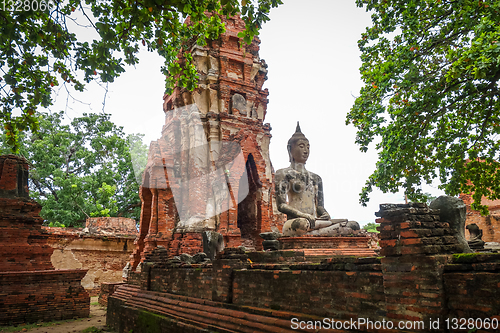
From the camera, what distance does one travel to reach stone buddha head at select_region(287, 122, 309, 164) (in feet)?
34.6

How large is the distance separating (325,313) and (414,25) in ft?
20.9

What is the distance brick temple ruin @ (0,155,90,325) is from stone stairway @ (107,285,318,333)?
2.69 metres

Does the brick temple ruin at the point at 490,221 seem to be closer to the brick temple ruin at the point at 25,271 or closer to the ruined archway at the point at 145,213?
the ruined archway at the point at 145,213

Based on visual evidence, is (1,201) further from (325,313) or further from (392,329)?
(392,329)

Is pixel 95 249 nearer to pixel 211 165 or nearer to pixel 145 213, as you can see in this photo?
pixel 145 213

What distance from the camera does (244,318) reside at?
4.71m

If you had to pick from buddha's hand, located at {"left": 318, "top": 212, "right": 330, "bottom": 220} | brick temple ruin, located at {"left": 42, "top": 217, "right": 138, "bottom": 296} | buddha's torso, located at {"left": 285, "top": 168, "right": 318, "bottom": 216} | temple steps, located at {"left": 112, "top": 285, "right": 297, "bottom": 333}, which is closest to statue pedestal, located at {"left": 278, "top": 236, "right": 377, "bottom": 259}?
buddha's hand, located at {"left": 318, "top": 212, "right": 330, "bottom": 220}

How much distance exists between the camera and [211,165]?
1230cm

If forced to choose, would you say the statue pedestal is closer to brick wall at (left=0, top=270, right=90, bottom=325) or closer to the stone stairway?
the stone stairway

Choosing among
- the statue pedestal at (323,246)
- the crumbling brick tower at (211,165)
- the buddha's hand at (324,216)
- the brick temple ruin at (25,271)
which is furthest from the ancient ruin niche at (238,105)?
the brick temple ruin at (25,271)

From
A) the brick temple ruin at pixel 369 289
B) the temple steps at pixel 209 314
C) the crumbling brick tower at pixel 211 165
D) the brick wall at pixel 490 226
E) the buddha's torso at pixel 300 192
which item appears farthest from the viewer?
the brick wall at pixel 490 226

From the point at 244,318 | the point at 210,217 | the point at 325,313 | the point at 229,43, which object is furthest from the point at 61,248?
the point at 325,313

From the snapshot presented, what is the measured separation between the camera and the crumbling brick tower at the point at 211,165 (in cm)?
1174

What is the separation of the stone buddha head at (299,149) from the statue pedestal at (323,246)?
3068 millimetres
